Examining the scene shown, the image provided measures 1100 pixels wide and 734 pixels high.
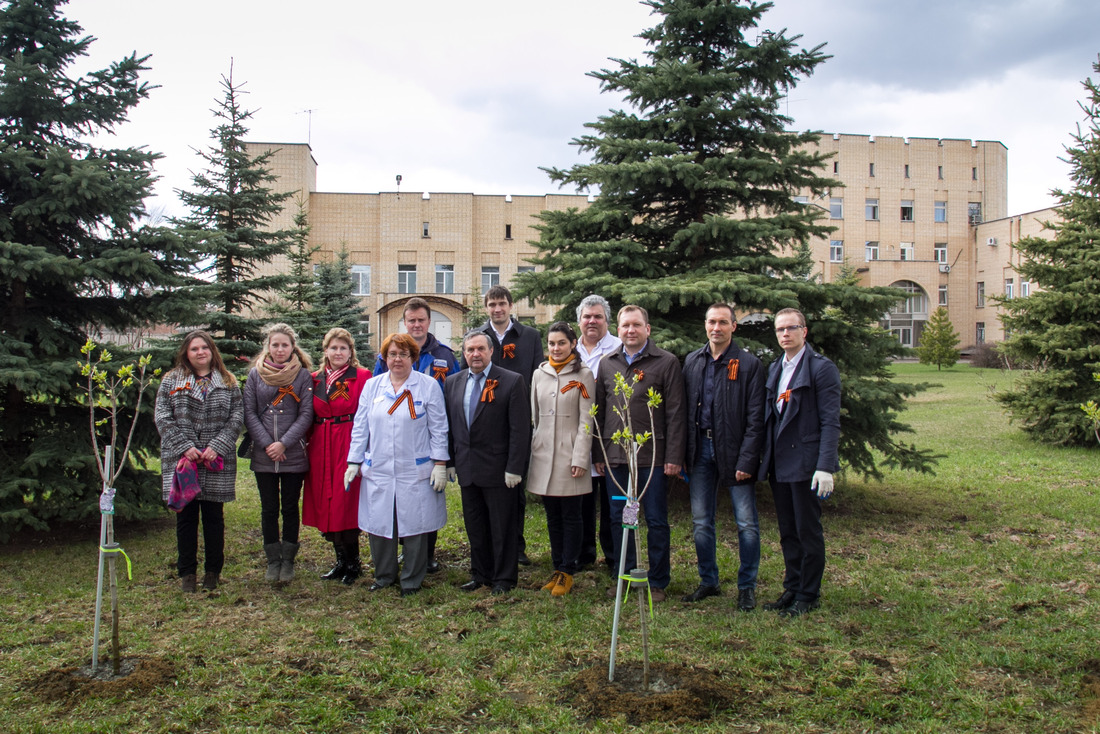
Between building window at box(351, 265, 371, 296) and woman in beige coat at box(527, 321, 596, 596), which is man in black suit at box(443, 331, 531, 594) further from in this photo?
building window at box(351, 265, 371, 296)

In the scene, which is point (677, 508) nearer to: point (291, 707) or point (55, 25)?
point (291, 707)

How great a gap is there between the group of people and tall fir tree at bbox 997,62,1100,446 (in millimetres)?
10581

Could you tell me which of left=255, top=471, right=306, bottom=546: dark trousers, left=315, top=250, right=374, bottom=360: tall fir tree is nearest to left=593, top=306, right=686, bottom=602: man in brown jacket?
left=255, top=471, right=306, bottom=546: dark trousers

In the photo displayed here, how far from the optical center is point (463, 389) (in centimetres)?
554

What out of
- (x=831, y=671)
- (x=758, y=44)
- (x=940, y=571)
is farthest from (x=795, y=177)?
(x=831, y=671)

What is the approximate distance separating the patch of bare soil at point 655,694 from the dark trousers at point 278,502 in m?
2.99

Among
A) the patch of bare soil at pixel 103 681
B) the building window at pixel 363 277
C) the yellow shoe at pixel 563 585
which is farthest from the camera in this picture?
the building window at pixel 363 277

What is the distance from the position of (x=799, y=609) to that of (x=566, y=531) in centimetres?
178

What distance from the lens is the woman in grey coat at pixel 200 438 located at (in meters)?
5.37

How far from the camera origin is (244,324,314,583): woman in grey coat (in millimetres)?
5586

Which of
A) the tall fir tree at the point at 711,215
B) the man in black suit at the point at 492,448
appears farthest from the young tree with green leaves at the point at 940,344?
the man in black suit at the point at 492,448

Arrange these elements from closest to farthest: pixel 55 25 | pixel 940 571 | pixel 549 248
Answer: pixel 940 571, pixel 55 25, pixel 549 248

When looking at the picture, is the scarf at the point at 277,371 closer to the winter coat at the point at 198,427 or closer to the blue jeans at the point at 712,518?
Answer: the winter coat at the point at 198,427

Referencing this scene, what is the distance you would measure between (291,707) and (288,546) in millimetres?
2339
